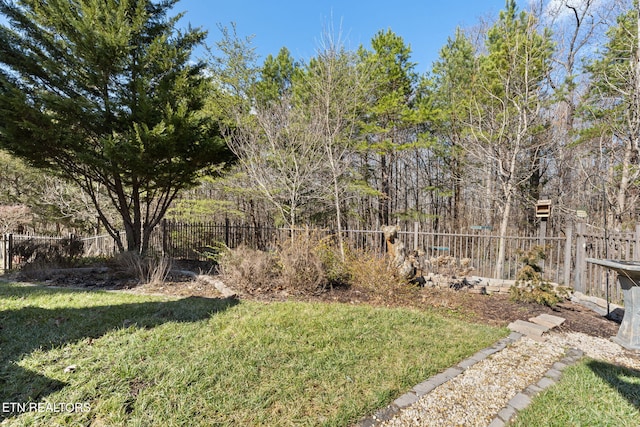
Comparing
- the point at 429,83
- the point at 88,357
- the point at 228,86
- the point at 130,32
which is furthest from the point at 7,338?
the point at 429,83

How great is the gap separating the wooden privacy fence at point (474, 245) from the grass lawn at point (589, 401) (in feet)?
7.21

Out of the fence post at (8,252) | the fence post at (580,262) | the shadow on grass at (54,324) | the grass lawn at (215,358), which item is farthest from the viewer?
the fence post at (8,252)

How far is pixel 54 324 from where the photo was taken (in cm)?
339

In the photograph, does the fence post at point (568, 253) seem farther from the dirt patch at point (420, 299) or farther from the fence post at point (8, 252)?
the fence post at point (8, 252)

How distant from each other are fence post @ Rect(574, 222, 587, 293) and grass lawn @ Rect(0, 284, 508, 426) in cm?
304

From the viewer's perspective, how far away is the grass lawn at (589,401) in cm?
212

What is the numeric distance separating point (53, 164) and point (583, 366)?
34.3 ft

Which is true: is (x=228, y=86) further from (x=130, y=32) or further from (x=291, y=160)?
(x=291, y=160)

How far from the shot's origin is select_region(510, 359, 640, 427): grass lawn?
212cm

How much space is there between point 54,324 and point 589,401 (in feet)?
17.6

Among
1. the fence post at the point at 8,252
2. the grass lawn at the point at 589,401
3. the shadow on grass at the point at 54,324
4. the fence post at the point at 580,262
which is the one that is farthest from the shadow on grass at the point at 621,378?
the fence post at the point at 8,252

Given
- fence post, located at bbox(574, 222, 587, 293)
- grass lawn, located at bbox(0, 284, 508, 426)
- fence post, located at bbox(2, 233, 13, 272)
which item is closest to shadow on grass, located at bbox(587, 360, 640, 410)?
grass lawn, located at bbox(0, 284, 508, 426)

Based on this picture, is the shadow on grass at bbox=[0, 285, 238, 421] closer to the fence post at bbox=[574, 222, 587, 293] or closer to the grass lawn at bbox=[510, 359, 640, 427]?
the grass lawn at bbox=[510, 359, 640, 427]

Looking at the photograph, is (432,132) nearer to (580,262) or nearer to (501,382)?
(580,262)
